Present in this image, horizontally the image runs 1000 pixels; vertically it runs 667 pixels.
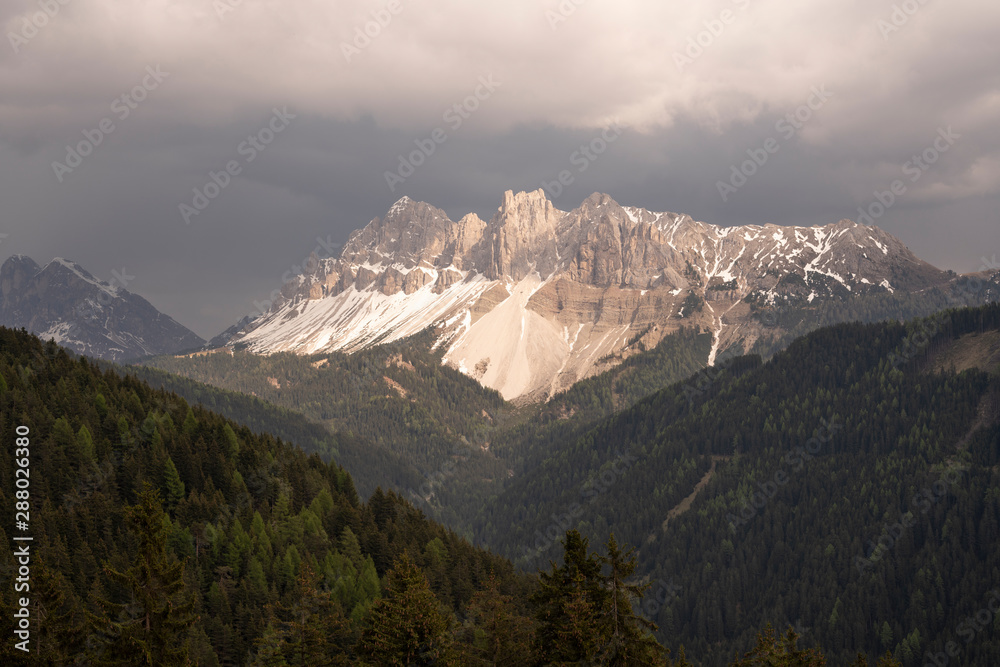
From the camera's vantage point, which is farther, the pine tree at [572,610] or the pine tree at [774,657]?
the pine tree at [774,657]

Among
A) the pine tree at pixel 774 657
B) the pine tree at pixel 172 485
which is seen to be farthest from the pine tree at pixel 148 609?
the pine tree at pixel 172 485

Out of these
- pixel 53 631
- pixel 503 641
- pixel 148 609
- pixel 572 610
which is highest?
pixel 572 610

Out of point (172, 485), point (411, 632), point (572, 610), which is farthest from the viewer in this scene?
point (172, 485)

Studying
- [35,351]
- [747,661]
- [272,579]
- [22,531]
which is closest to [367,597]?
[272,579]

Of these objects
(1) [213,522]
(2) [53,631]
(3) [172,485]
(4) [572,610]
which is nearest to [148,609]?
(2) [53,631]

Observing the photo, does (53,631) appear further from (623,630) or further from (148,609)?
(623,630)

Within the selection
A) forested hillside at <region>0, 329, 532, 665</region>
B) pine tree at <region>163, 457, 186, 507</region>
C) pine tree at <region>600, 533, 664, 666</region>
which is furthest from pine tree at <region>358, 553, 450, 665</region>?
pine tree at <region>163, 457, 186, 507</region>

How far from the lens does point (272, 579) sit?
90.1 metres

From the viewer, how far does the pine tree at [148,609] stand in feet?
119

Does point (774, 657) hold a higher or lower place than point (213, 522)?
lower

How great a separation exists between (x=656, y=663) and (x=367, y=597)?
4910cm

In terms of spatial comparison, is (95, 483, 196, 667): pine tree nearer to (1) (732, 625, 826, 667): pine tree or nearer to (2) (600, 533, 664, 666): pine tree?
(2) (600, 533, 664, 666): pine tree

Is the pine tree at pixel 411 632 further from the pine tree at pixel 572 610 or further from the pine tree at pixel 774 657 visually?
the pine tree at pixel 774 657

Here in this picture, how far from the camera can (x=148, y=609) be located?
120 ft
